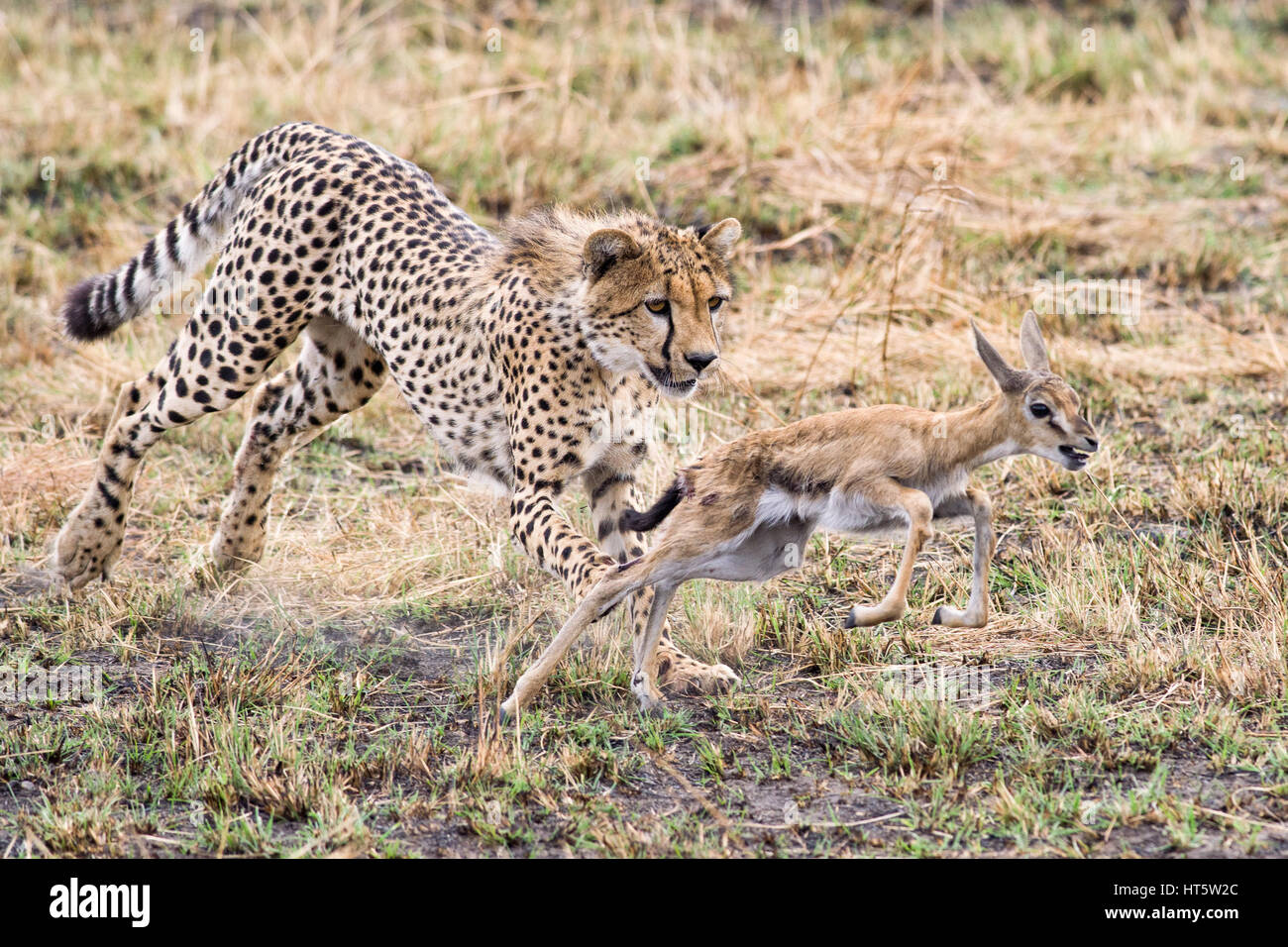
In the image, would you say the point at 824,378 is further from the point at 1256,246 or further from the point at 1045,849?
the point at 1045,849

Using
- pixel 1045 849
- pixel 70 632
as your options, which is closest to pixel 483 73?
pixel 70 632

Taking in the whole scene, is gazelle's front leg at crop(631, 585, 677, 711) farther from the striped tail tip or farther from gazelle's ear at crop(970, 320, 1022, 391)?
the striped tail tip

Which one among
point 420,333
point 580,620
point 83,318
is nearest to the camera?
point 580,620

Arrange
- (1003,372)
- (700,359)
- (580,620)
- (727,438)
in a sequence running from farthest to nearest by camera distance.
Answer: (727,438) < (700,359) < (580,620) < (1003,372)

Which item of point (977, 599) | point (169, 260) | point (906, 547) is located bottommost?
point (977, 599)

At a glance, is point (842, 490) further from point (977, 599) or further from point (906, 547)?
point (977, 599)

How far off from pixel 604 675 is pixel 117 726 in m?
1.31

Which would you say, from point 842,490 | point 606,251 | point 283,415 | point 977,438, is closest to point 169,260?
point 283,415

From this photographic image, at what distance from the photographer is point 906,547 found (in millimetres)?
3885

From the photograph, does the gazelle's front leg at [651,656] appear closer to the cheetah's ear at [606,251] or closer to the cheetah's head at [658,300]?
the cheetah's head at [658,300]

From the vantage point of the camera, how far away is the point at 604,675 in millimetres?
4605

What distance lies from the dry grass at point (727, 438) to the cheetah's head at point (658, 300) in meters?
0.84

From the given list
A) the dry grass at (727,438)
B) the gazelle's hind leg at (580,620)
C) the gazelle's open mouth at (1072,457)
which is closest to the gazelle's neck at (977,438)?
the gazelle's open mouth at (1072,457)

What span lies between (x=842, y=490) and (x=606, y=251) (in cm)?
101
